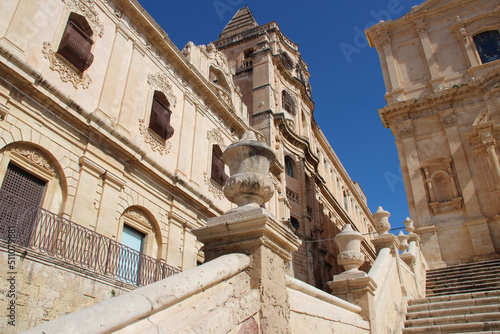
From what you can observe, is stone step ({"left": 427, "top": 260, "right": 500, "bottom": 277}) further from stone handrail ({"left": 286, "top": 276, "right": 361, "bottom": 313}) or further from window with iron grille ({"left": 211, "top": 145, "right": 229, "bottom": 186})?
stone handrail ({"left": 286, "top": 276, "right": 361, "bottom": 313})

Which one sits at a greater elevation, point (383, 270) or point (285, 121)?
point (285, 121)

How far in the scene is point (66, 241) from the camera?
25.6 feet

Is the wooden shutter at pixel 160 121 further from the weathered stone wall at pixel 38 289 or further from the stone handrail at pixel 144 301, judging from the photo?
the stone handrail at pixel 144 301

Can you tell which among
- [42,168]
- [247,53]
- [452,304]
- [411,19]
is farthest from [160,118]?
[247,53]

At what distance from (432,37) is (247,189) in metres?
22.1

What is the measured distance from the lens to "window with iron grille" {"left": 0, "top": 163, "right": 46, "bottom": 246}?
6.73 metres

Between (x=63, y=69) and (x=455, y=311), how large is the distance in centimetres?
1002

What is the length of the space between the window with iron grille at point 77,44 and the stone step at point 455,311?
953cm

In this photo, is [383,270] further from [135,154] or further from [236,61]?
[236,61]

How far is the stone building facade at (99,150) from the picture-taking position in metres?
7.29

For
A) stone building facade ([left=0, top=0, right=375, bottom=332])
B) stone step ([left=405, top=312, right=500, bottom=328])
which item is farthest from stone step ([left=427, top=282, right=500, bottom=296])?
stone building facade ([left=0, top=0, right=375, bottom=332])

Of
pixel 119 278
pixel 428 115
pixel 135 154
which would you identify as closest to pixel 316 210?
pixel 428 115

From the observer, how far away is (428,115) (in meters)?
19.8

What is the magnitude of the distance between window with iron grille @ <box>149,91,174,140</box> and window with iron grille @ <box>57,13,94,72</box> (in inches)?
101
